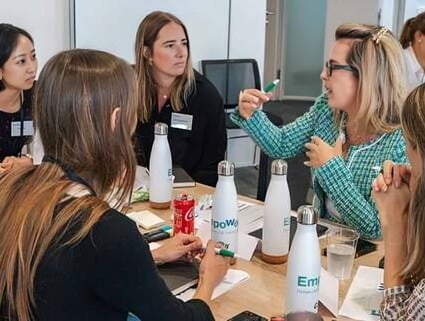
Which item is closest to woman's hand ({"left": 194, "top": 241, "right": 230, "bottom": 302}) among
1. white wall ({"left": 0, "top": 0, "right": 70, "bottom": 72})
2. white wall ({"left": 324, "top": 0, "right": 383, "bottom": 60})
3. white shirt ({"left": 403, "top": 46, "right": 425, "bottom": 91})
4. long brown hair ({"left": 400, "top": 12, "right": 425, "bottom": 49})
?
white wall ({"left": 0, "top": 0, "right": 70, "bottom": 72})

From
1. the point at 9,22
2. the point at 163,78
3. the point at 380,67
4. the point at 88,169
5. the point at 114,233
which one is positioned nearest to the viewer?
the point at 114,233

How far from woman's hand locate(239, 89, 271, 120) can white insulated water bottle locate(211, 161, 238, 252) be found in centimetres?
61

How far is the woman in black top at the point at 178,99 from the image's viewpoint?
2.63 m

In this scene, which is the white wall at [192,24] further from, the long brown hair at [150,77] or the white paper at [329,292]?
the white paper at [329,292]

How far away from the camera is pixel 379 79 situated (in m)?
1.83

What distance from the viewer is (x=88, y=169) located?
42.4 inches

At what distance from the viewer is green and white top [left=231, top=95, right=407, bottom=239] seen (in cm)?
168

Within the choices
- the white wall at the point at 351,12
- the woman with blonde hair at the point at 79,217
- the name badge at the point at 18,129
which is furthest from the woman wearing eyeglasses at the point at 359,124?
the white wall at the point at 351,12

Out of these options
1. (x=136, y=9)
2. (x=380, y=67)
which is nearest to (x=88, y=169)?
(x=380, y=67)

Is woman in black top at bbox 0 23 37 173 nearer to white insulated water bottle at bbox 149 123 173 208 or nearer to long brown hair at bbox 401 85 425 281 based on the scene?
white insulated water bottle at bbox 149 123 173 208

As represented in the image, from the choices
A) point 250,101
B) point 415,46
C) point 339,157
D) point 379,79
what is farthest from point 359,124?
point 415,46

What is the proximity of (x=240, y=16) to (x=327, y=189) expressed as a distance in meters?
2.93

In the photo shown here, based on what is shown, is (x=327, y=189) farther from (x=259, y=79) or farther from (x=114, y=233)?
(x=259, y=79)

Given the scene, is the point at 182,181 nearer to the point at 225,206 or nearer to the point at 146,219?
the point at 146,219
